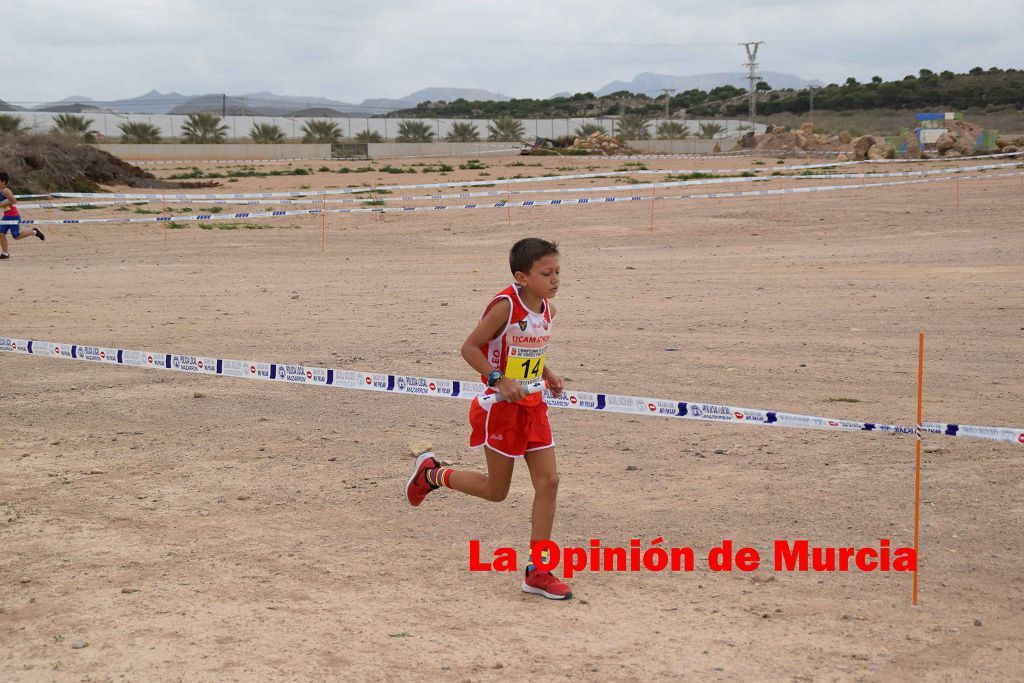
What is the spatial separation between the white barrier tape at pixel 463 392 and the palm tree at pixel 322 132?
70764 mm

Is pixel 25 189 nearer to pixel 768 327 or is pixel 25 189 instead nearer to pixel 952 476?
pixel 768 327

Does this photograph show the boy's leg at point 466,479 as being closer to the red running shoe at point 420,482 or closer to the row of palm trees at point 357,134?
the red running shoe at point 420,482

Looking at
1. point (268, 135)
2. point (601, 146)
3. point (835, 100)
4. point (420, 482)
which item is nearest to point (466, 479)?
point (420, 482)

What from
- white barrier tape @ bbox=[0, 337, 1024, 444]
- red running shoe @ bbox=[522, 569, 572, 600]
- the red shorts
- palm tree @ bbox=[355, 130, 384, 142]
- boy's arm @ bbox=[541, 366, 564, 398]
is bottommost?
red running shoe @ bbox=[522, 569, 572, 600]

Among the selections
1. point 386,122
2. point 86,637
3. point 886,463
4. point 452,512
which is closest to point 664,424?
point 886,463

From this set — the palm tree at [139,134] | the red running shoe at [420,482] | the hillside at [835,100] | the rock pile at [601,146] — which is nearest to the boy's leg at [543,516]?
the red running shoe at [420,482]

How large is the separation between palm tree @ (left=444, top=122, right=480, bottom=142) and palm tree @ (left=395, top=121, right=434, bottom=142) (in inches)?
64.7

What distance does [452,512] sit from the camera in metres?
6.45

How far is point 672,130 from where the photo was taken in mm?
86625

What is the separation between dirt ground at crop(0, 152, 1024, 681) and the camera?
468cm

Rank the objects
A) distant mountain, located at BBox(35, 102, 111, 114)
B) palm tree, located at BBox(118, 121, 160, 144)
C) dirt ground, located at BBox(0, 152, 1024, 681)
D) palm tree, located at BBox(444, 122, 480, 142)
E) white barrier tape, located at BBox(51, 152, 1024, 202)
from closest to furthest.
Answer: dirt ground, located at BBox(0, 152, 1024, 681)
white barrier tape, located at BBox(51, 152, 1024, 202)
palm tree, located at BBox(118, 121, 160, 144)
distant mountain, located at BBox(35, 102, 111, 114)
palm tree, located at BBox(444, 122, 480, 142)

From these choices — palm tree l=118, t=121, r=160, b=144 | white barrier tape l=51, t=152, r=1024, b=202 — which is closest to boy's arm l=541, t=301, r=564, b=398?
white barrier tape l=51, t=152, r=1024, b=202

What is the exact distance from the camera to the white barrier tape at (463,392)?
633 cm

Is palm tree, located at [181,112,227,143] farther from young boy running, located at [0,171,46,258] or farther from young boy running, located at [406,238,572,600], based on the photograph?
young boy running, located at [406,238,572,600]
